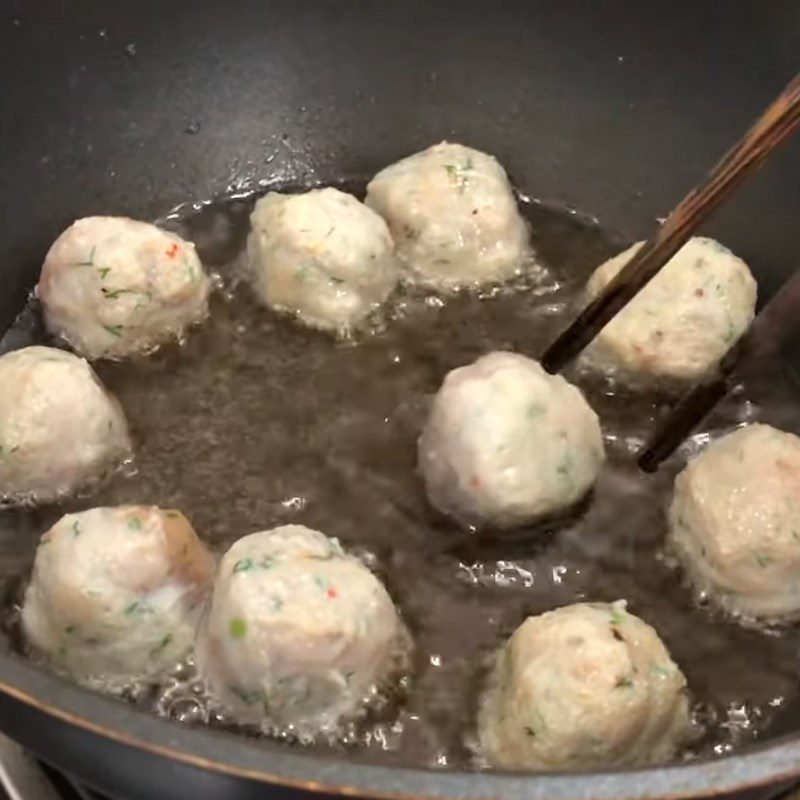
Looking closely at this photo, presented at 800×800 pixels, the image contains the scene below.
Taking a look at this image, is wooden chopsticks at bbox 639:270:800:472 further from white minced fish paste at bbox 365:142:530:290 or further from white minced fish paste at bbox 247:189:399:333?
white minced fish paste at bbox 247:189:399:333

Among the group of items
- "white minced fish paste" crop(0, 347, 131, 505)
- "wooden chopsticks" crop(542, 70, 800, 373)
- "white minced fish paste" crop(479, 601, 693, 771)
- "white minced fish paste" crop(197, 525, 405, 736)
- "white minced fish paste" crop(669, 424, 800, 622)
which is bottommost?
"white minced fish paste" crop(0, 347, 131, 505)

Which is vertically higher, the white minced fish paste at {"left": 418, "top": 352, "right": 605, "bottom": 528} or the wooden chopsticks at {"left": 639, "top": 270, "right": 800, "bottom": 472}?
the wooden chopsticks at {"left": 639, "top": 270, "right": 800, "bottom": 472}

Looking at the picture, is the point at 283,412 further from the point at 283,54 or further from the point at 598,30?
the point at 598,30

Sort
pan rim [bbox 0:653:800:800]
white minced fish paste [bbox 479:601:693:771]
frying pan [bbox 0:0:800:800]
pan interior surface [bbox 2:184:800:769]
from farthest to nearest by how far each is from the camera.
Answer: frying pan [bbox 0:0:800:800] → pan interior surface [bbox 2:184:800:769] → white minced fish paste [bbox 479:601:693:771] → pan rim [bbox 0:653:800:800]

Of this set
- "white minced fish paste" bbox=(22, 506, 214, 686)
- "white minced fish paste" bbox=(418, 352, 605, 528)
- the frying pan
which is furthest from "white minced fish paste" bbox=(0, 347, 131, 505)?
"white minced fish paste" bbox=(418, 352, 605, 528)

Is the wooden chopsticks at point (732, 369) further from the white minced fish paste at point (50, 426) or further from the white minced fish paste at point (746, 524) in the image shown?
the white minced fish paste at point (50, 426)

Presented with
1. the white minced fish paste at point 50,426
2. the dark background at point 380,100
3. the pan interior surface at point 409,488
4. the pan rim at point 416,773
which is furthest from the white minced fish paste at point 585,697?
the dark background at point 380,100
